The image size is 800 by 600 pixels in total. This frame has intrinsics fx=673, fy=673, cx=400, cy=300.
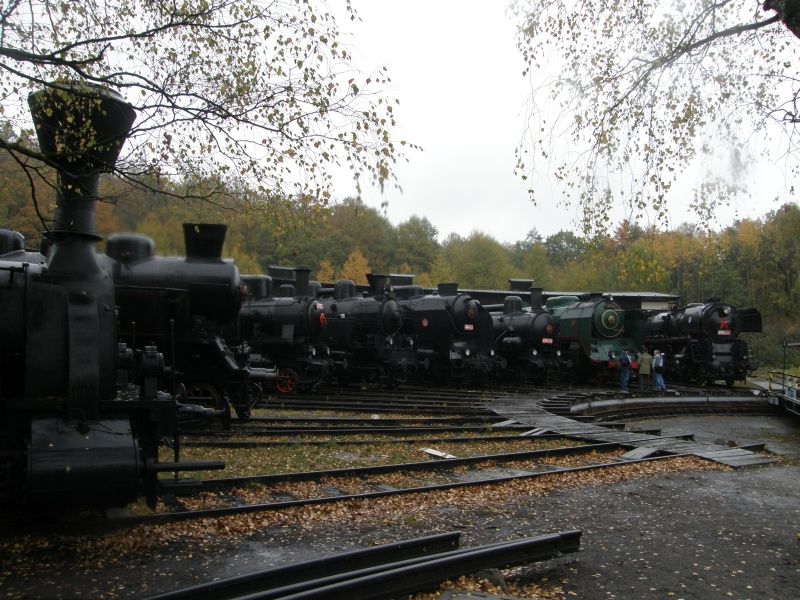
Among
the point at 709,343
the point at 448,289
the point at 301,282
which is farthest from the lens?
the point at 709,343

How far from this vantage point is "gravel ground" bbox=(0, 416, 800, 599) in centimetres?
512

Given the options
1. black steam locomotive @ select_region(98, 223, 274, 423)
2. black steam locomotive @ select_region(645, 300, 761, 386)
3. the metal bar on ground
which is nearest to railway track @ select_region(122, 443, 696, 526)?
black steam locomotive @ select_region(98, 223, 274, 423)

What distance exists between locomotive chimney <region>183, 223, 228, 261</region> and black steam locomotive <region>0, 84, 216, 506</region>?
0.76 m

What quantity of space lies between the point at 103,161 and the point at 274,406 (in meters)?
10.6

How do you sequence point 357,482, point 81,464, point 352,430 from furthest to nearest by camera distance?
point 352,430 < point 357,482 < point 81,464

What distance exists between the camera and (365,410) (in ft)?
52.4

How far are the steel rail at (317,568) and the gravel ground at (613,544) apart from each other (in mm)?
809

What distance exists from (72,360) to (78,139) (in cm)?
207

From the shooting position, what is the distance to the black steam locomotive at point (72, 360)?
5023mm

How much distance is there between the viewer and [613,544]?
6.40m

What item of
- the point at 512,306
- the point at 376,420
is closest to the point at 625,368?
the point at 512,306

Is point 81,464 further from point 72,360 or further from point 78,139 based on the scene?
point 78,139

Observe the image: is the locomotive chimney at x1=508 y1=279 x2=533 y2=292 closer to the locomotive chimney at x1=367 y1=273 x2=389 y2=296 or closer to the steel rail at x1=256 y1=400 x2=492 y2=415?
the locomotive chimney at x1=367 y1=273 x2=389 y2=296

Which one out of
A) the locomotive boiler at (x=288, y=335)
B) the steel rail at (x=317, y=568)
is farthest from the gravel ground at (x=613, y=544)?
the locomotive boiler at (x=288, y=335)
